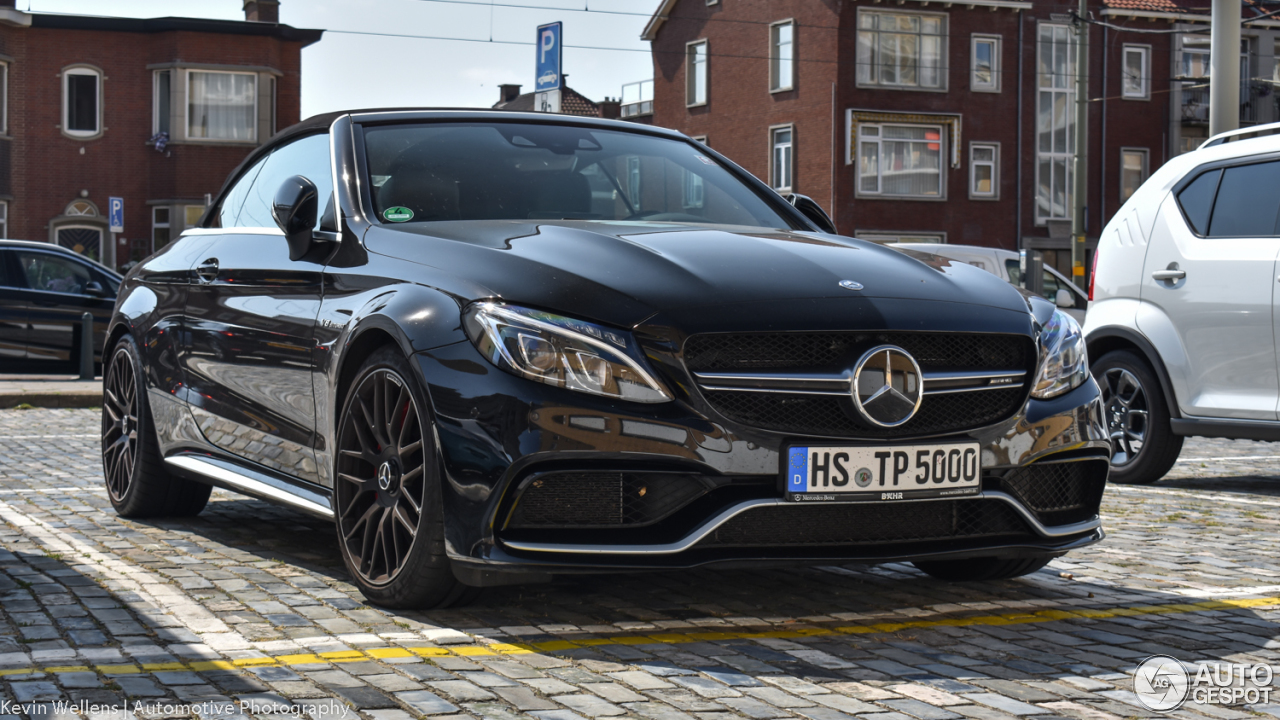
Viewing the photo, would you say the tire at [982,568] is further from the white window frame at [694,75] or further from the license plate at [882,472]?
the white window frame at [694,75]

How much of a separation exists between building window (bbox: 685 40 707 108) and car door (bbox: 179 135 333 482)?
4444cm

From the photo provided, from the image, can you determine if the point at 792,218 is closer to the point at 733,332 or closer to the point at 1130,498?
the point at 733,332

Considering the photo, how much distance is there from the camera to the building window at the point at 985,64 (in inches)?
1810

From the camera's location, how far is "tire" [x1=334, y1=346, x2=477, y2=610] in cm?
433

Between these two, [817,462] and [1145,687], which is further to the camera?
[817,462]

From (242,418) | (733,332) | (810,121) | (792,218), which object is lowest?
(242,418)

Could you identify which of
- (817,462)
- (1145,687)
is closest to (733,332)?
(817,462)

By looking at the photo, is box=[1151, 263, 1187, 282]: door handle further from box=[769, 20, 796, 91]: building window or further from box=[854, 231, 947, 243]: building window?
box=[769, 20, 796, 91]: building window

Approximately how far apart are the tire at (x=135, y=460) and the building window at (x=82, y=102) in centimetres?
3582

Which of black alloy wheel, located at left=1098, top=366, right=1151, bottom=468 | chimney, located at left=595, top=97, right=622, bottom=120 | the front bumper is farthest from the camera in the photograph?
chimney, located at left=595, top=97, right=622, bottom=120

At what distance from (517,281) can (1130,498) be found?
494 cm

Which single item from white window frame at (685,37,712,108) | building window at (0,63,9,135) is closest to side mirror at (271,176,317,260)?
building window at (0,63,9,135)

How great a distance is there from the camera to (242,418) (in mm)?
5793

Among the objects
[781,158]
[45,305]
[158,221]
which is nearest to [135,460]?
[45,305]
